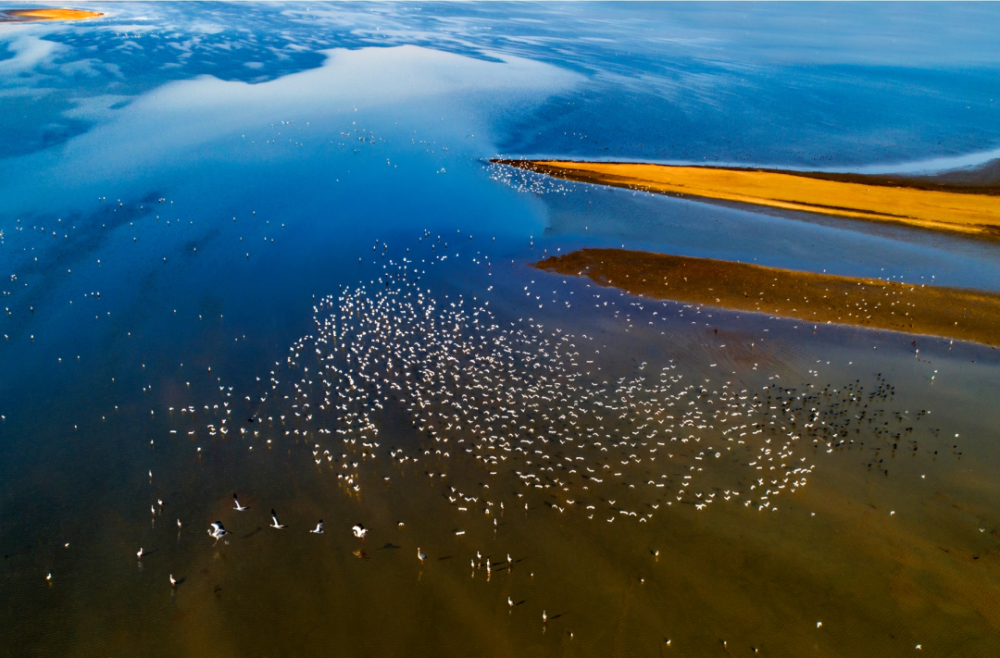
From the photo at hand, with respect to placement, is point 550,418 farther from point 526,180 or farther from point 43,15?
point 43,15

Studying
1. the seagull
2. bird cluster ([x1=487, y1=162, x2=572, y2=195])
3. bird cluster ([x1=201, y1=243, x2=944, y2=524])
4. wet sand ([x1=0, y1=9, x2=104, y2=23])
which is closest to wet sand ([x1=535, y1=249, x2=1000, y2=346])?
bird cluster ([x1=201, y1=243, x2=944, y2=524])

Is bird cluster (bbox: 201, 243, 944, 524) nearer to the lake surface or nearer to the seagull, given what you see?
the lake surface

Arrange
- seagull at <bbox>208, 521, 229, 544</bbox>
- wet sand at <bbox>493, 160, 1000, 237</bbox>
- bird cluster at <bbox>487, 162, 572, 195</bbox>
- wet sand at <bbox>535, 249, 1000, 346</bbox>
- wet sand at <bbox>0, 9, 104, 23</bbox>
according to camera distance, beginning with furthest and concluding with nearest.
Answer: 1. wet sand at <bbox>0, 9, 104, 23</bbox>
2. bird cluster at <bbox>487, 162, 572, 195</bbox>
3. wet sand at <bbox>493, 160, 1000, 237</bbox>
4. wet sand at <bbox>535, 249, 1000, 346</bbox>
5. seagull at <bbox>208, 521, 229, 544</bbox>

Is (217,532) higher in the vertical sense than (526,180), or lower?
lower

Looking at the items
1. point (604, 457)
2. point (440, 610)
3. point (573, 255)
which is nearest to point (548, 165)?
point (573, 255)

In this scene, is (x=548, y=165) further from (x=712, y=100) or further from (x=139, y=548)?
(x=139, y=548)

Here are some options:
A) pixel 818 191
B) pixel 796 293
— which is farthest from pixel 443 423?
pixel 818 191

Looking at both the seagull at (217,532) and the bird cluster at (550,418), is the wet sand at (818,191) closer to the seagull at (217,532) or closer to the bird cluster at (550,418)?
the bird cluster at (550,418)
